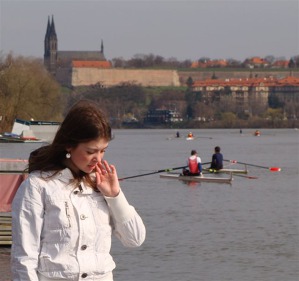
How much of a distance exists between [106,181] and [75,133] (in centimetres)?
21

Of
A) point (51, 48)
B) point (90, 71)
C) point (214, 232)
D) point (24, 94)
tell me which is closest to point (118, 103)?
point (90, 71)

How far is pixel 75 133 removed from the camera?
383 cm

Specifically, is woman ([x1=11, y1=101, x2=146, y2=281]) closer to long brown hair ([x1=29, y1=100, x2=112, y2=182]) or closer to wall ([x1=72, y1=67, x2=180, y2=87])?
long brown hair ([x1=29, y1=100, x2=112, y2=182])

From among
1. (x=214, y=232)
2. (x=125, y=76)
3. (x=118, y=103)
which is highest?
(x=125, y=76)

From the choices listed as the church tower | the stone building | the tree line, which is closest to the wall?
the stone building

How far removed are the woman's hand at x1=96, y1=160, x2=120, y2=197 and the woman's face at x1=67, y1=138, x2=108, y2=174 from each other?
34 mm

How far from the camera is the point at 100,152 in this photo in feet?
12.5

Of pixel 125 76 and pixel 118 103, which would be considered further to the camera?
pixel 125 76

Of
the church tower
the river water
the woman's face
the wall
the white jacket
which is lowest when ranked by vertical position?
the river water

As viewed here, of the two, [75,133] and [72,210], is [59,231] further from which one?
[75,133]

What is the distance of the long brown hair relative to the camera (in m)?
3.81

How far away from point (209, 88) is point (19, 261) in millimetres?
190733

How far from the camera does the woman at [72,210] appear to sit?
148 inches

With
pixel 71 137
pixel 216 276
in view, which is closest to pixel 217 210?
pixel 216 276
